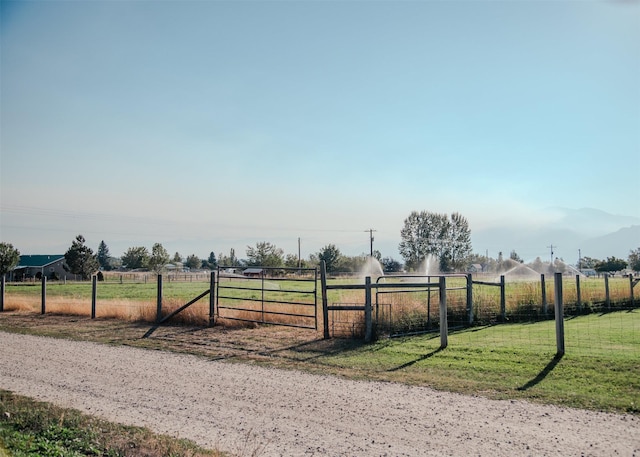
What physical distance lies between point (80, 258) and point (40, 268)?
16.1m

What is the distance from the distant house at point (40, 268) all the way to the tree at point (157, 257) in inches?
562

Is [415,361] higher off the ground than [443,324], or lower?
lower

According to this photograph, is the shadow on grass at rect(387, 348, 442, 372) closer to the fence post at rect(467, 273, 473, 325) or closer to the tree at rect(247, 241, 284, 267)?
the fence post at rect(467, 273, 473, 325)

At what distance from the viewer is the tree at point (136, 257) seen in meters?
92.5

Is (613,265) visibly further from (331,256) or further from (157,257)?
(157,257)

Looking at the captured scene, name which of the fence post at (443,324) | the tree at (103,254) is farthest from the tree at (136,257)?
the fence post at (443,324)

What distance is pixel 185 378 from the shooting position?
341 inches

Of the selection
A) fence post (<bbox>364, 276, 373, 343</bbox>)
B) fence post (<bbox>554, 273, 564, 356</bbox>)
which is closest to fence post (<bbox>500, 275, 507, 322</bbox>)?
fence post (<bbox>364, 276, 373, 343</bbox>)

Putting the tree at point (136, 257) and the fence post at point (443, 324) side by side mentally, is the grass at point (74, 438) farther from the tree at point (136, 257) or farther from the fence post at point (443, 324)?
the tree at point (136, 257)

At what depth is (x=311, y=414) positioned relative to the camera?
21.1 ft

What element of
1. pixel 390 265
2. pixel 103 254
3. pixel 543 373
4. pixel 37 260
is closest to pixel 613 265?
pixel 390 265

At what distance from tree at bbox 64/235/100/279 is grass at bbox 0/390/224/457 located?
230 feet

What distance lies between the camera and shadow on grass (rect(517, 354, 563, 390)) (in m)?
7.72

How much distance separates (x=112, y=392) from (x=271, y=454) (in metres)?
3.68
